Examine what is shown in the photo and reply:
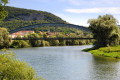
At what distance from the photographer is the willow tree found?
42.1 m

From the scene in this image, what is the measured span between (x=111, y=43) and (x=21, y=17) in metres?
108

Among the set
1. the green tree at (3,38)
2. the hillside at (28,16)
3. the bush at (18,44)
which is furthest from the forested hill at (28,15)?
the green tree at (3,38)

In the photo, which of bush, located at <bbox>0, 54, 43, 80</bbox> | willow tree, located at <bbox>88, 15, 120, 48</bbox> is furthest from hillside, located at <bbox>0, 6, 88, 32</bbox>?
bush, located at <bbox>0, 54, 43, 80</bbox>

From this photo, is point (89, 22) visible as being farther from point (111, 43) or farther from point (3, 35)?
point (3, 35)

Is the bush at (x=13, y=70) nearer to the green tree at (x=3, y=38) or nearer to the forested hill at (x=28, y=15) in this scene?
the green tree at (x=3, y=38)

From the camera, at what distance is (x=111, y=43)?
43.5 metres

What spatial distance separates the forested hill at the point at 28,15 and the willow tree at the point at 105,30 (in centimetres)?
8382

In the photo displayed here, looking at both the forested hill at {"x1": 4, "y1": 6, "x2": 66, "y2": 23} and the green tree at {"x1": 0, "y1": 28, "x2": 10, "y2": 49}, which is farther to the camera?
the forested hill at {"x1": 4, "y1": 6, "x2": 66, "y2": 23}

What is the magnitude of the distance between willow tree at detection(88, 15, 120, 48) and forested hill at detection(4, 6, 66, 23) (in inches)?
3300

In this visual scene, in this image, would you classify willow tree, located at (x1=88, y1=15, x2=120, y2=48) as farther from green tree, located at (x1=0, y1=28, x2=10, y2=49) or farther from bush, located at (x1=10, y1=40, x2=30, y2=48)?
bush, located at (x1=10, y1=40, x2=30, y2=48)

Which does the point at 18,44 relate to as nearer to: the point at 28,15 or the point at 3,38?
the point at 3,38

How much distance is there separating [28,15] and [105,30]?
4678 inches

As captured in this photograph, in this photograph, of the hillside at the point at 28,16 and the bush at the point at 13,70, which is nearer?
the bush at the point at 13,70

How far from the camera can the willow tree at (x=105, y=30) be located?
4214 centimetres
